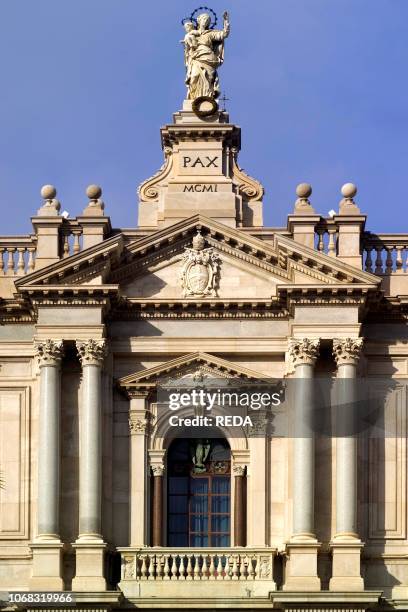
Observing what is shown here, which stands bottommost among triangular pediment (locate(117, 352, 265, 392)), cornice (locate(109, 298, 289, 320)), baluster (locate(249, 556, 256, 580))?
baluster (locate(249, 556, 256, 580))

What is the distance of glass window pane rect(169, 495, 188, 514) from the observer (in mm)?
52906

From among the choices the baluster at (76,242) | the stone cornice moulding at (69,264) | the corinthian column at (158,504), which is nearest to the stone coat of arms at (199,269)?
the stone cornice moulding at (69,264)

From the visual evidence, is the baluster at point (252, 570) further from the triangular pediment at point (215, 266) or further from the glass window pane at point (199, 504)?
the triangular pediment at point (215, 266)

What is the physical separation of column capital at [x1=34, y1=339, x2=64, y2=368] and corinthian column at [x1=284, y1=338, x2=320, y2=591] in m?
4.82

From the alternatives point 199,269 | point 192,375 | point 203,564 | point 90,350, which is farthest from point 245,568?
point 199,269

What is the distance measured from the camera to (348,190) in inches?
2112

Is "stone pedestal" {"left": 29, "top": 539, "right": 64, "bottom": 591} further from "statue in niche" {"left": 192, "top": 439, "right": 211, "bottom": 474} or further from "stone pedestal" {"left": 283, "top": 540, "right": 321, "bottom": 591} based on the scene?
"stone pedestal" {"left": 283, "top": 540, "right": 321, "bottom": 591}

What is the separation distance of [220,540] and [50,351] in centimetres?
535

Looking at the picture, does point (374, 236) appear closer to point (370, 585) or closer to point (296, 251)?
point (296, 251)

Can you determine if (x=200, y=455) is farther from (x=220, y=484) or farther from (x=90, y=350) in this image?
(x=90, y=350)

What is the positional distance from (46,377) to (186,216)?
492 cm

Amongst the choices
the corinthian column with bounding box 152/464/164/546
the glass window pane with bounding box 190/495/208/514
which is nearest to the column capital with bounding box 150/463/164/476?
the corinthian column with bounding box 152/464/164/546

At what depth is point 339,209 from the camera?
176 feet

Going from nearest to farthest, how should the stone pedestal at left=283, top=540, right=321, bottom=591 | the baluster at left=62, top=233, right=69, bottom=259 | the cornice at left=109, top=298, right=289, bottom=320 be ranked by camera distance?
the stone pedestal at left=283, top=540, right=321, bottom=591
the cornice at left=109, top=298, right=289, bottom=320
the baluster at left=62, top=233, right=69, bottom=259
